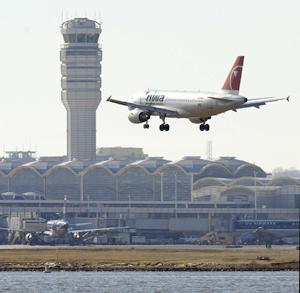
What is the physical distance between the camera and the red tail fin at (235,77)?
7215 inches

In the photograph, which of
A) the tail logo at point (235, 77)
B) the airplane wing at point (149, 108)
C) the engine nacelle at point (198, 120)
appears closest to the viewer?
the engine nacelle at point (198, 120)

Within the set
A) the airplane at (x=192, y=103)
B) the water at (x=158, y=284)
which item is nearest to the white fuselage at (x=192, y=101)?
the airplane at (x=192, y=103)

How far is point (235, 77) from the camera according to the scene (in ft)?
604

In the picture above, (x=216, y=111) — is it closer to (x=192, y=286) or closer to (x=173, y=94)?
(x=173, y=94)

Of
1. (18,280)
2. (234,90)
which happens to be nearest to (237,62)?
(234,90)

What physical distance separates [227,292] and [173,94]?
2738cm

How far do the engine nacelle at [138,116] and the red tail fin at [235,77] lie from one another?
991 cm

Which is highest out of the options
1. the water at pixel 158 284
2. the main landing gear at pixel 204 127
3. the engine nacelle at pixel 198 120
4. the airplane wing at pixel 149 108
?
the airplane wing at pixel 149 108

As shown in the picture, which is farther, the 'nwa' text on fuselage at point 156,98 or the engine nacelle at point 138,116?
the 'nwa' text on fuselage at point 156,98

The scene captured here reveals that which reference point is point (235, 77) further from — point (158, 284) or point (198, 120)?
point (158, 284)

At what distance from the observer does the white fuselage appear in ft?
581

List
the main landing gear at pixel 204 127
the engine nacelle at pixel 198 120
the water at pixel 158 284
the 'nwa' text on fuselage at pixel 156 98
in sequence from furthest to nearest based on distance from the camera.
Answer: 1. the 'nwa' text on fuselage at pixel 156 98
2. the engine nacelle at pixel 198 120
3. the main landing gear at pixel 204 127
4. the water at pixel 158 284

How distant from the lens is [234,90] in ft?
600

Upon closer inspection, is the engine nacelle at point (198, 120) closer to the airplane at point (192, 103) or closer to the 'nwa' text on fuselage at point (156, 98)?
the airplane at point (192, 103)
